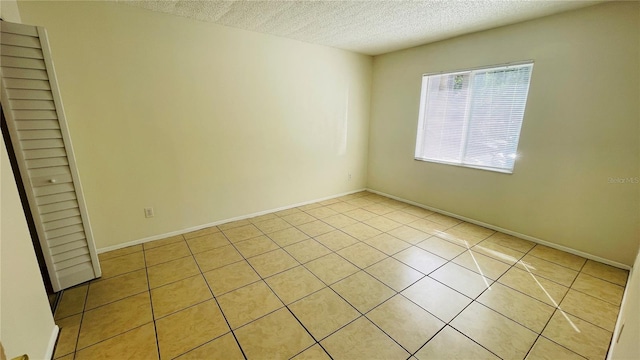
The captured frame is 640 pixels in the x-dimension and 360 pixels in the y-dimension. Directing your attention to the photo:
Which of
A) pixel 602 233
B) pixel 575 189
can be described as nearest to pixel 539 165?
Answer: pixel 575 189

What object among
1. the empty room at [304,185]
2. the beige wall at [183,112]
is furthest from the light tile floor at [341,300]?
the beige wall at [183,112]

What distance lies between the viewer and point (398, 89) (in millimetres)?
4168

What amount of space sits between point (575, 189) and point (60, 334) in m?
4.47

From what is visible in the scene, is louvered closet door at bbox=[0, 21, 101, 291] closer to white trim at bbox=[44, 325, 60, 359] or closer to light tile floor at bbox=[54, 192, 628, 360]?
light tile floor at bbox=[54, 192, 628, 360]

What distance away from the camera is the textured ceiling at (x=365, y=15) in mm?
2404

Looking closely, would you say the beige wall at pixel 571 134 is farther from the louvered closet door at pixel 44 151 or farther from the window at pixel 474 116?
the louvered closet door at pixel 44 151

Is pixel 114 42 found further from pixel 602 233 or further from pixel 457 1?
pixel 602 233

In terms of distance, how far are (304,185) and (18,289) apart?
316 centimetres

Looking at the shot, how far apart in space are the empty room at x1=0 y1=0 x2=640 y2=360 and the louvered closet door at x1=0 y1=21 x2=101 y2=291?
0.01 meters

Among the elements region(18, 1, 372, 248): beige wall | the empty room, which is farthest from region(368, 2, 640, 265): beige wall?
region(18, 1, 372, 248): beige wall

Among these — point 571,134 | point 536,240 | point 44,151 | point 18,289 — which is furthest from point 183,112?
point 536,240

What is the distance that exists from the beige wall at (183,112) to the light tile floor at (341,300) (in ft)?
1.86

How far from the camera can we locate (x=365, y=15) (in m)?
2.67

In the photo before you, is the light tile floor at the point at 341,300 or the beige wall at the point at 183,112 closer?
the light tile floor at the point at 341,300
